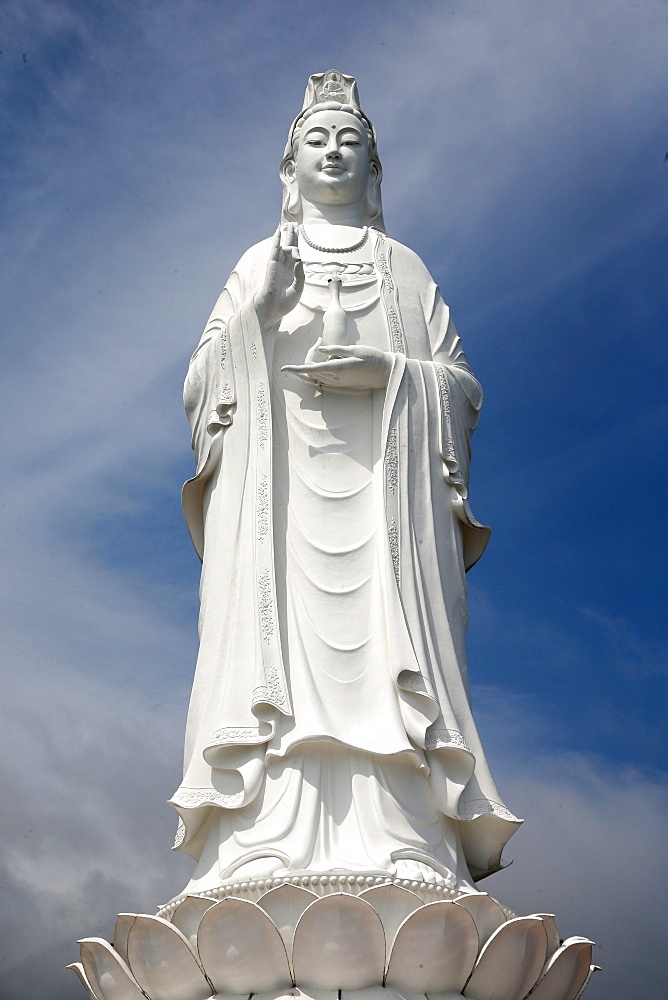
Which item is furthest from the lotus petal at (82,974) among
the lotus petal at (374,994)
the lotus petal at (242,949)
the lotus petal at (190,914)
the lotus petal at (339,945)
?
the lotus petal at (374,994)

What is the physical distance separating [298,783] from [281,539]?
1369 millimetres

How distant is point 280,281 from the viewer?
720 cm

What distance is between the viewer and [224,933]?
5320 mm

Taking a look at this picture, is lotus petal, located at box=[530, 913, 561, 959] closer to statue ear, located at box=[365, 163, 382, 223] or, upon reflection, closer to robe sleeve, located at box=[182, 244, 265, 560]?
robe sleeve, located at box=[182, 244, 265, 560]

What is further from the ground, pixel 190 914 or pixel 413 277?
pixel 413 277

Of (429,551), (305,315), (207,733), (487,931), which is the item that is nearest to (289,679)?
(207,733)

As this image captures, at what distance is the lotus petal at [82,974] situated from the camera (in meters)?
5.84

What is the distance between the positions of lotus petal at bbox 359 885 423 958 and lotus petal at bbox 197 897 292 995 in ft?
1.40

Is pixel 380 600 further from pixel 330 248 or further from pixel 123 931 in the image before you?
pixel 330 248

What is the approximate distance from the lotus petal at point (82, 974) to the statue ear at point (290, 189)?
4.71m

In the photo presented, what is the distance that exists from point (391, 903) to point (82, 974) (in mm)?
1477

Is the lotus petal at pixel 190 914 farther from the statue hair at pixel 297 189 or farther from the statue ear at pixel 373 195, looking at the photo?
the statue ear at pixel 373 195

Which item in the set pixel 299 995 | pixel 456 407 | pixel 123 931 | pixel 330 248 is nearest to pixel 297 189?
pixel 330 248

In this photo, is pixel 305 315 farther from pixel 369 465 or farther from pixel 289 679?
pixel 289 679
